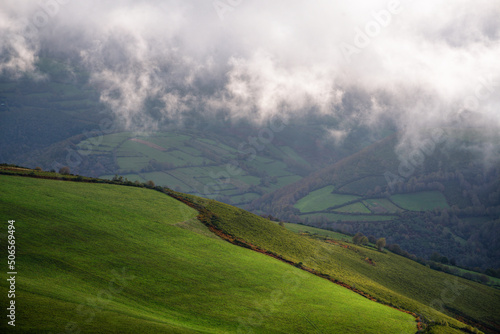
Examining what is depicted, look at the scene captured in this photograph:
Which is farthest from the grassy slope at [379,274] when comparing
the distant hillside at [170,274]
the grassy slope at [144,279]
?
the grassy slope at [144,279]

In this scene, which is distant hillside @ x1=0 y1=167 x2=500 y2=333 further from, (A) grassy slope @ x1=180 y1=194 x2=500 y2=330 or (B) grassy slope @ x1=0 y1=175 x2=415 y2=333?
(A) grassy slope @ x1=180 y1=194 x2=500 y2=330

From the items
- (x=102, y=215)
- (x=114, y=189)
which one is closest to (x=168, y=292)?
(x=102, y=215)

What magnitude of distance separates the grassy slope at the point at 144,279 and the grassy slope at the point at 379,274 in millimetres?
11331

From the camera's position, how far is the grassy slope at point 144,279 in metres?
35.1

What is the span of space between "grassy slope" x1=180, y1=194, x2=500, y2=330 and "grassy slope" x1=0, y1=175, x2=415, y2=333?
11331 millimetres

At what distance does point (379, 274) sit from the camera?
99.2 m

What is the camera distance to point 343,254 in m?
104

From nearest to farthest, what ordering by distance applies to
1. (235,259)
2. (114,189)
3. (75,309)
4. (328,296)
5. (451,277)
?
1. (75,309)
2. (328,296)
3. (235,259)
4. (114,189)
5. (451,277)

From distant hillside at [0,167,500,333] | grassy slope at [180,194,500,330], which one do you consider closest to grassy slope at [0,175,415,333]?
distant hillside at [0,167,500,333]

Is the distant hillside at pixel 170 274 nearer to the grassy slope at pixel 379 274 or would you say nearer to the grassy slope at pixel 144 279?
the grassy slope at pixel 144 279

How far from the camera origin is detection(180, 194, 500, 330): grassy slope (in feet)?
258

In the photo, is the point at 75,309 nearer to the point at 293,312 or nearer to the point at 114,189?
the point at 293,312

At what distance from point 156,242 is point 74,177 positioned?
38.3 m

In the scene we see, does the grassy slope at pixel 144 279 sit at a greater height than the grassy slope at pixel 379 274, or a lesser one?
lesser
